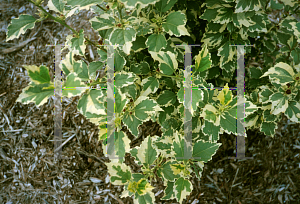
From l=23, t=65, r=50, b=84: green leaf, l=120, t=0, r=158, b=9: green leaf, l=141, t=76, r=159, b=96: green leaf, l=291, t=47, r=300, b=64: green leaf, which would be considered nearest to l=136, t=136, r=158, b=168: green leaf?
l=141, t=76, r=159, b=96: green leaf

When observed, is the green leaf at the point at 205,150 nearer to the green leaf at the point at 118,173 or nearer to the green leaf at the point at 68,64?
the green leaf at the point at 118,173

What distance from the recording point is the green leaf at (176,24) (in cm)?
120

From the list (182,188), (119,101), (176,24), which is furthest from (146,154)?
(176,24)

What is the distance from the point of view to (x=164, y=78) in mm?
1549

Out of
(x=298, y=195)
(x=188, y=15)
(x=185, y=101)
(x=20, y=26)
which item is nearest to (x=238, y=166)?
(x=298, y=195)

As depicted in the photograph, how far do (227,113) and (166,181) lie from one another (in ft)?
1.96

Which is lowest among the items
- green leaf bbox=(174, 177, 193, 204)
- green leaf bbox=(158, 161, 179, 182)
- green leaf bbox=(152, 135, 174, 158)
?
green leaf bbox=(174, 177, 193, 204)

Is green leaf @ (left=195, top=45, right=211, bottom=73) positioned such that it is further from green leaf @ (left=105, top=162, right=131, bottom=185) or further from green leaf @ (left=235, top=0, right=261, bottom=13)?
green leaf @ (left=105, top=162, right=131, bottom=185)

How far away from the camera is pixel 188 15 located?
166cm

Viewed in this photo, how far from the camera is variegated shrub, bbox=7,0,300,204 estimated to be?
1.13 metres

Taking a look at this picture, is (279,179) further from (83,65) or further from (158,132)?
(83,65)

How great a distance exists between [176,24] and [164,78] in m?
0.43

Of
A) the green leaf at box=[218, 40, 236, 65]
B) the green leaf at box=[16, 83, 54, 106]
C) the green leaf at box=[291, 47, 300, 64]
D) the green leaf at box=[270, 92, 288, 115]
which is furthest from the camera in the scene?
the green leaf at box=[218, 40, 236, 65]

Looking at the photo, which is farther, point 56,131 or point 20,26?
point 56,131
